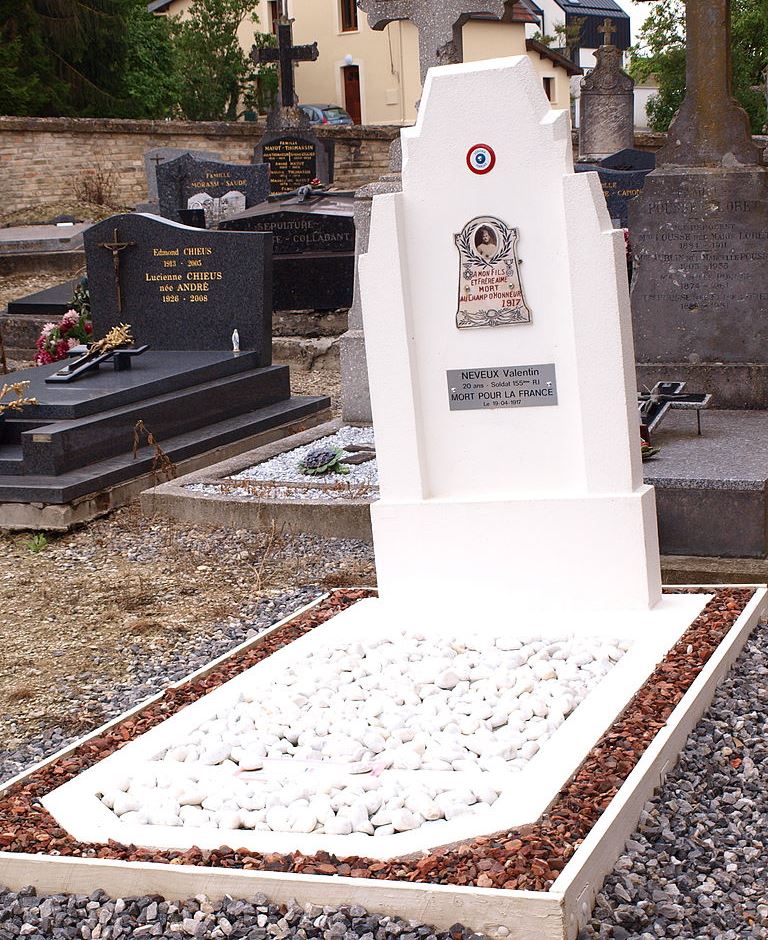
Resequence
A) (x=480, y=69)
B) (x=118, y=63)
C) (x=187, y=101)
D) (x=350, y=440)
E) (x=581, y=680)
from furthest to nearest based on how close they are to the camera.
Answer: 1. (x=187, y=101)
2. (x=118, y=63)
3. (x=350, y=440)
4. (x=480, y=69)
5. (x=581, y=680)

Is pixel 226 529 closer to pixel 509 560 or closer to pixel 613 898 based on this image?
pixel 509 560

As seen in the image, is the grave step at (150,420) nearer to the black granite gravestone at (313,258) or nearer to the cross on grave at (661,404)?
the black granite gravestone at (313,258)

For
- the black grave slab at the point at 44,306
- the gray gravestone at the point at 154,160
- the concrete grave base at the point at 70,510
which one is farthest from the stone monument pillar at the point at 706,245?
the gray gravestone at the point at 154,160

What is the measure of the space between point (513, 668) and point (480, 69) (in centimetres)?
213

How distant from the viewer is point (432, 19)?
7.82 meters

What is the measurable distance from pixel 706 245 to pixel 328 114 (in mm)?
32807

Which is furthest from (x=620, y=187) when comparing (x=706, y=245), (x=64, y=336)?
(x=706, y=245)

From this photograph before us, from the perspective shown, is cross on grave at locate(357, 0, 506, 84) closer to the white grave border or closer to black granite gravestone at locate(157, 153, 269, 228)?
the white grave border

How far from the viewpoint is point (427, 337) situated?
4926 millimetres

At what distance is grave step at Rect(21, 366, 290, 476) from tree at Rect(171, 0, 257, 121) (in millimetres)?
27877

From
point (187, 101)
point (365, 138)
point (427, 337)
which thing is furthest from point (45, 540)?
point (187, 101)

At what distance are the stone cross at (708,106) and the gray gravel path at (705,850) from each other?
156 inches

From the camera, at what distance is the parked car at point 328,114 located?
36906 mm

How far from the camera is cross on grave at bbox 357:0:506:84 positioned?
7.71 m
